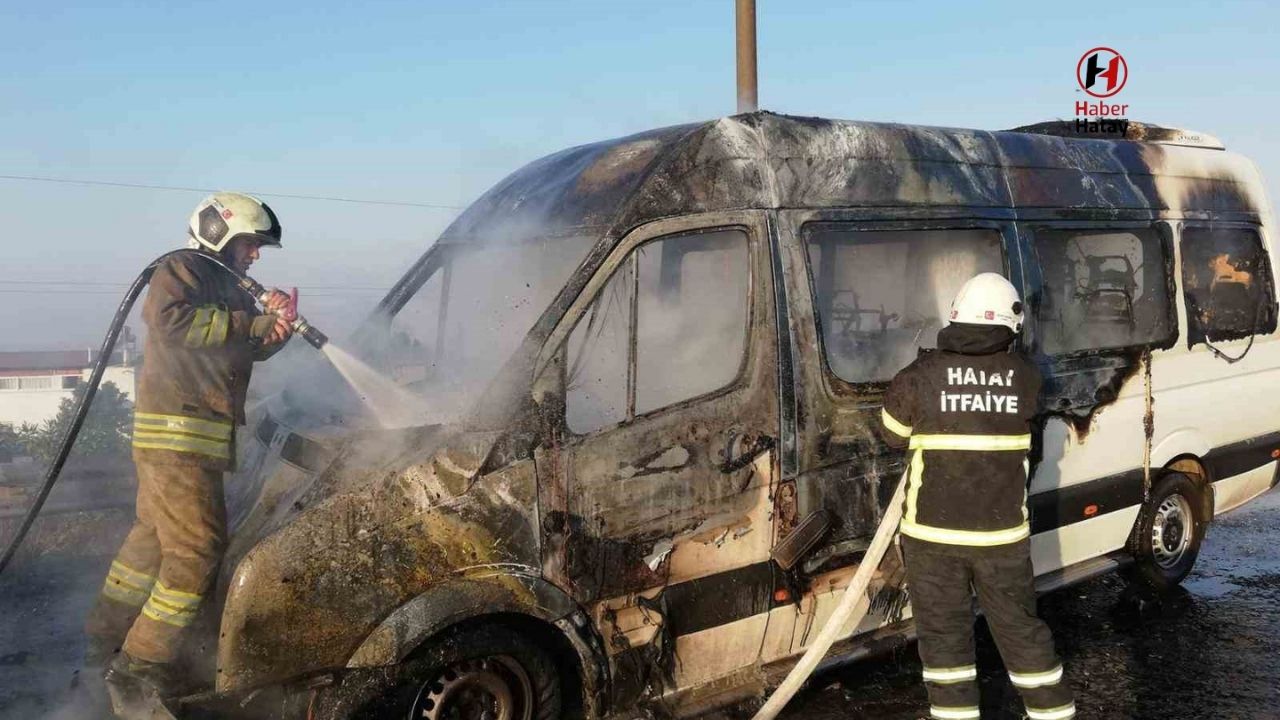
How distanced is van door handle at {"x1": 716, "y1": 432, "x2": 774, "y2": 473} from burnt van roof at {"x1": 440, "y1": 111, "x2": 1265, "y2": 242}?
936 mm

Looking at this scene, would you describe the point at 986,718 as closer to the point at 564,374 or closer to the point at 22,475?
the point at 564,374

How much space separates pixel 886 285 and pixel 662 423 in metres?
1.72

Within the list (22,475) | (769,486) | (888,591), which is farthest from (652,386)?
(22,475)

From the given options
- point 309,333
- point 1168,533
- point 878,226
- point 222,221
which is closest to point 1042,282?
point 878,226

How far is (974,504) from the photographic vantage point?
11.6ft

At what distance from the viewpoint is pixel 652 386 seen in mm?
3676

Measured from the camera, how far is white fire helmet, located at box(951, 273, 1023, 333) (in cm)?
360

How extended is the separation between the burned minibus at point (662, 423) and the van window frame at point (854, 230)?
2 centimetres

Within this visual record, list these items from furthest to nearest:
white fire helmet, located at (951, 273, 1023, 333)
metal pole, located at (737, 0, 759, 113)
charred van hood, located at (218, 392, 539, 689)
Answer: metal pole, located at (737, 0, 759, 113) < white fire helmet, located at (951, 273, 1023, 333) < charred van hood, located at (218, 392, 539, 689)

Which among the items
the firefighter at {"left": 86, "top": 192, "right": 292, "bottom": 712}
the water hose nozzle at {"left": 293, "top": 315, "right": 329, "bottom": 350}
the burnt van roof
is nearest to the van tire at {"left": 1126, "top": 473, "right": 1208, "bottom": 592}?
the burnt van roof

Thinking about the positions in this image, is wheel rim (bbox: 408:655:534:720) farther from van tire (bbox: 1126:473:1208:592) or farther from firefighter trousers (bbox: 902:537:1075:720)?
van tire (bbox: 1126:473:1208:592)

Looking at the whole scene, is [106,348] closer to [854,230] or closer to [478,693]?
[478,693]

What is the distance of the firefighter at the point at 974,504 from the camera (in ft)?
11.6

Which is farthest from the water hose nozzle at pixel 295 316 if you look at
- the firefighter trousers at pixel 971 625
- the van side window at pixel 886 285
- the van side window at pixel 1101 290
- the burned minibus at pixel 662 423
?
the van side window at pixel 1101 290
